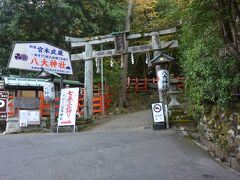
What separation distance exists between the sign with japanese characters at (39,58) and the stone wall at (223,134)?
28.8 feet

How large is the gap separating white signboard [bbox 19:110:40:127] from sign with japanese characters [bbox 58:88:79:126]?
209 centimetres

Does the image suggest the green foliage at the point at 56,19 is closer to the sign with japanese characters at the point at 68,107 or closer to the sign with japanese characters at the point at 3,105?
the sign with japanese characters at the point at 3,105

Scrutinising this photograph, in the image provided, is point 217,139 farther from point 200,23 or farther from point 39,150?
point 39,150

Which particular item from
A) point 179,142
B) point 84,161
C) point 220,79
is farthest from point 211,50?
point 84,161

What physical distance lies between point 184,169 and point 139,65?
2290 centimetres

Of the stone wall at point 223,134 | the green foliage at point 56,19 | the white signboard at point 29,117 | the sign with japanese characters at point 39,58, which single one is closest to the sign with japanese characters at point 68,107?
the sign with japanese characters at point 39,58

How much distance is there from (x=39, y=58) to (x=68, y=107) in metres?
3.00

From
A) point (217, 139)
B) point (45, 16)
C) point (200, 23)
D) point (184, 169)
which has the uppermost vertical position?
point (45, 16)

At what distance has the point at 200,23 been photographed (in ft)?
28.9

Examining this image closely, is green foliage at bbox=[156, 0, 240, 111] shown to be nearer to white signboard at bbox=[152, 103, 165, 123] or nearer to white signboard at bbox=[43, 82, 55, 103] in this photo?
white signboard at bbox=[152, 103, 165, 123]

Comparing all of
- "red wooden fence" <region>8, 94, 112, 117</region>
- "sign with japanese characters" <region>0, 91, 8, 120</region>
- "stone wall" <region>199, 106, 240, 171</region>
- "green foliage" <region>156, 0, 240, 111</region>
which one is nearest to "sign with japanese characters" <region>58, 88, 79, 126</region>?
"red wooden fence" <region>8, 94, 112, 117</region>

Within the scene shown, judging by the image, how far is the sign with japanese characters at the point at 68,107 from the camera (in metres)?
13.8

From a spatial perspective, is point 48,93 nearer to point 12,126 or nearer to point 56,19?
point 12,126

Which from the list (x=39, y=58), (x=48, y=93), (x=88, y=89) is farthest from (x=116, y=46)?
(x=48, y=93)
